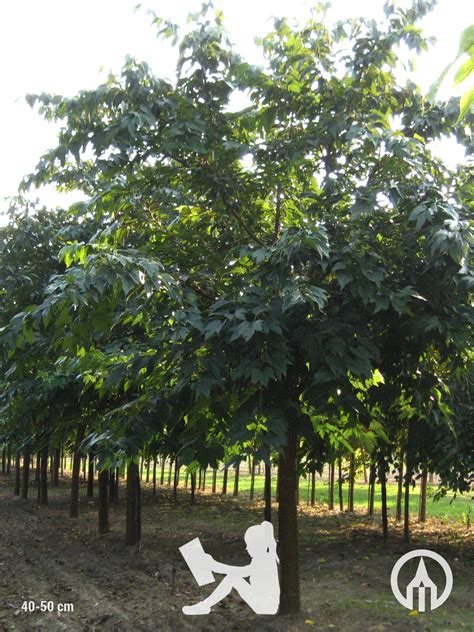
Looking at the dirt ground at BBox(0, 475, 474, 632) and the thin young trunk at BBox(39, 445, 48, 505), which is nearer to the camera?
the dirt ground at BBox(0, 475, 474, 632)

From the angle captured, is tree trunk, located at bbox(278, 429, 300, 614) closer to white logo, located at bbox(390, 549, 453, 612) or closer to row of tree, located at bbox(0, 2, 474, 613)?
row of tree, located at bbox(0, 2, 474, 613)

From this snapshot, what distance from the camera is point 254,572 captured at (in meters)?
5.47

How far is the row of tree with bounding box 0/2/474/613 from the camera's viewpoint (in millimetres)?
3877

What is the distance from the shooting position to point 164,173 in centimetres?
501

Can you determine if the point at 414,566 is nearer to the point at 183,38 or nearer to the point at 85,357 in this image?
the point at 85,357

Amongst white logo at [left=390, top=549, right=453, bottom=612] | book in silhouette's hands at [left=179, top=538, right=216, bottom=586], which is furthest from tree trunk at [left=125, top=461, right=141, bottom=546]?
white logo at [left=390, top=549, right=453, bottom=612]

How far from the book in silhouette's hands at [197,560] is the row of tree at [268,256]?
38.7 inches

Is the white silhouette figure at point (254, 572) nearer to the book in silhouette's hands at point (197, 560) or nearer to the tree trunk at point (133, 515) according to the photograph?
the book in silhouette's hands at point (197, 560)

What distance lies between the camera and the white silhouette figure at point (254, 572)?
17.8ft

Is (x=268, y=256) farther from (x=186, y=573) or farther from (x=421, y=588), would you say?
(x=186, y=573)

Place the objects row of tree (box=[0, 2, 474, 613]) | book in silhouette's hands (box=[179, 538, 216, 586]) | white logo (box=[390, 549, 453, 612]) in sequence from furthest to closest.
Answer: white logo (box=[390, 549, 453, 612]), book in silhouette's hands (box=[179, 538, 216, 586]), row of tree (box=[0, 2, 474, 613])

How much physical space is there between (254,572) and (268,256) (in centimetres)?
312

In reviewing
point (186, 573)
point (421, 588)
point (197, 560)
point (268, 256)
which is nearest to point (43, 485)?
point (186, 573)

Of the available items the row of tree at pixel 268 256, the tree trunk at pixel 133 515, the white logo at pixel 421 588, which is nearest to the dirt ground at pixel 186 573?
the white logo at pixel 421 588
